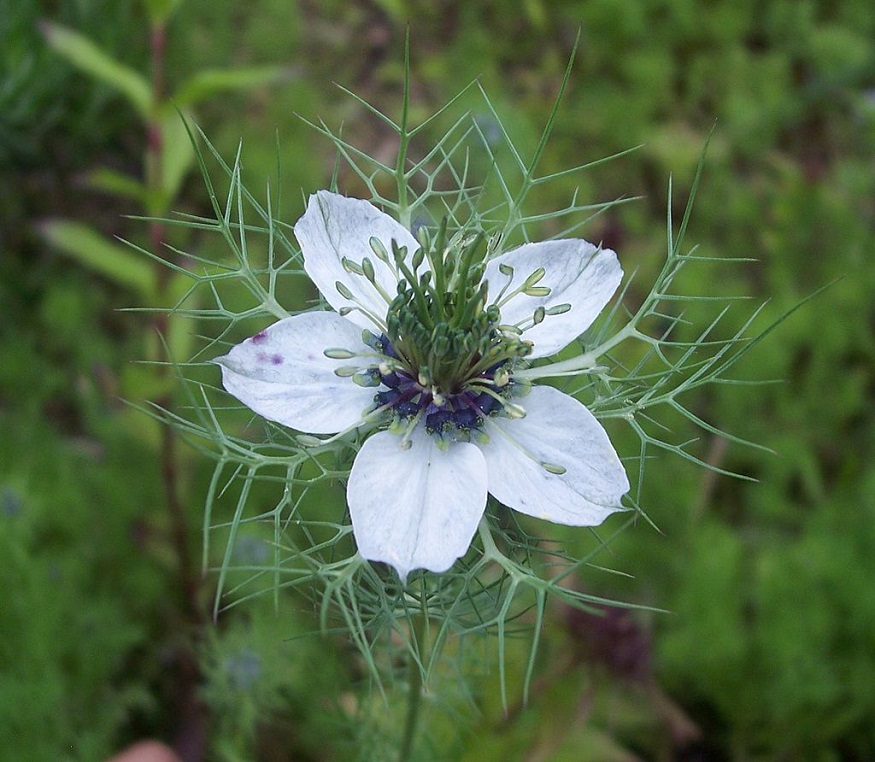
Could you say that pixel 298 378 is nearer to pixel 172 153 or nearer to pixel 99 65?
pixel 172 153

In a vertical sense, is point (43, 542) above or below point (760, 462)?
above

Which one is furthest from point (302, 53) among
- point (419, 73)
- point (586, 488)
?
point (586, 488)

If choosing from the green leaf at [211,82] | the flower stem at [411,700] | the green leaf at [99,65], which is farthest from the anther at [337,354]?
the green leaf at [99,65]

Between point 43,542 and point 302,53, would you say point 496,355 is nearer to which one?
point 43,542

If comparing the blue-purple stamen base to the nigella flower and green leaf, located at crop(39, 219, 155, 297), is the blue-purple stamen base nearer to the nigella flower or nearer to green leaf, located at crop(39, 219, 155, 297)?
the nigella flower

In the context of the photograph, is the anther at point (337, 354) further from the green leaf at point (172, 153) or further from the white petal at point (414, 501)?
the green leaf at point (172, 153)

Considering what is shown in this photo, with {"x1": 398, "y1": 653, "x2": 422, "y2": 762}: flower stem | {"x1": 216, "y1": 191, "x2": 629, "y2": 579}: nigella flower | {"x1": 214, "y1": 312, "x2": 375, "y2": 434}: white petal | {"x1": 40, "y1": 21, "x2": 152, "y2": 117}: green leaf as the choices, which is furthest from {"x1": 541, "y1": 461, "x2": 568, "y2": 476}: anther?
{"x1": 40, "y1": 21, "x2": 152, "y2": 117}: green leaf

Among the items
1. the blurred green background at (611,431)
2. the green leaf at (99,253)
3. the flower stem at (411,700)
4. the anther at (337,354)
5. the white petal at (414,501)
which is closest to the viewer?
the white petal at (414,501)
